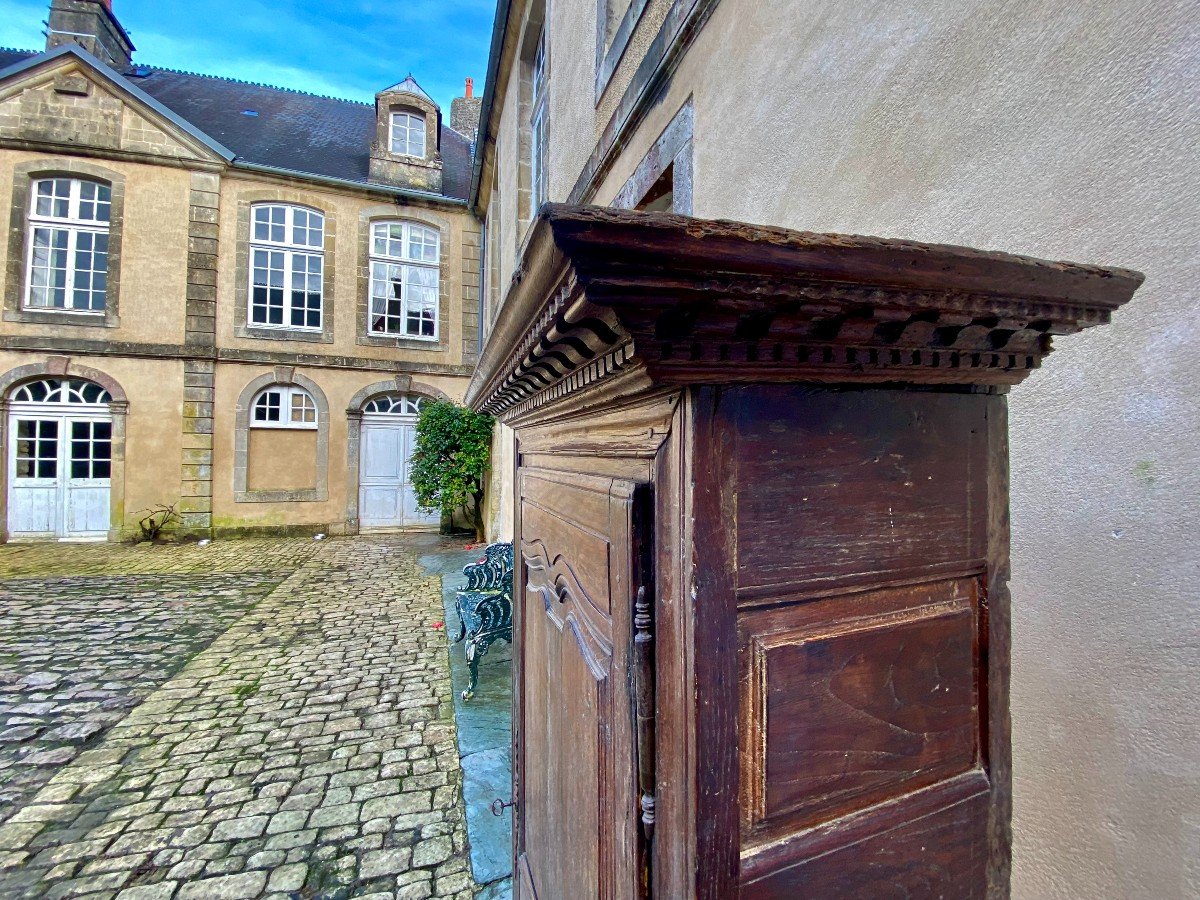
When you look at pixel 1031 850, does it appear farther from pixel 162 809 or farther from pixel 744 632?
pixel 162 809

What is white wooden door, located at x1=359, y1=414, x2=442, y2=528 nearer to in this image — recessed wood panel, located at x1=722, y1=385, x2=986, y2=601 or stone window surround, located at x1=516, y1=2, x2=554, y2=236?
stone window surround, located at x1=516, y1=2, x2=554, y2=236

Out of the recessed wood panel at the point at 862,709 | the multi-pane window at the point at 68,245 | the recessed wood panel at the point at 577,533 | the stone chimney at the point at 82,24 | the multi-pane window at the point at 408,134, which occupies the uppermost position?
the stone chimney at the point at 82,24

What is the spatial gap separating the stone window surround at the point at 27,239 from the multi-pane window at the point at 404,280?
4.34 m

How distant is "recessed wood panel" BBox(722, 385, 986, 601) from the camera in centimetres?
64

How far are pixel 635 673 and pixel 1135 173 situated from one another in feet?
3.91

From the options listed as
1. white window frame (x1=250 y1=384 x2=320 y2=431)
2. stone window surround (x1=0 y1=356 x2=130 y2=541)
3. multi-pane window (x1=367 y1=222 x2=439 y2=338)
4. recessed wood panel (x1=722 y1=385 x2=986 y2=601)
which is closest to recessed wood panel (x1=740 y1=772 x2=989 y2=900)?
recessed wood panel (x1=722 y1=385 x2=986 y2=601)

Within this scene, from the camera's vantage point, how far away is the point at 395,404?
38.7 ft

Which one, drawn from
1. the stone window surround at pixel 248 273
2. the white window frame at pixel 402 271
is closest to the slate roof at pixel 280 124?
the stone window surround at pixel 248 273

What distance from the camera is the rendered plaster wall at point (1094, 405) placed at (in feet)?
2.82

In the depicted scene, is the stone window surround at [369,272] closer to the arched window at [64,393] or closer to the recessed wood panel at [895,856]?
the arched window at [64,393]

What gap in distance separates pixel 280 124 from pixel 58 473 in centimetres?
928

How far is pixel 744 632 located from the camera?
634mm

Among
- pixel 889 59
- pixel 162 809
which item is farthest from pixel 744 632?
pixel 162 809

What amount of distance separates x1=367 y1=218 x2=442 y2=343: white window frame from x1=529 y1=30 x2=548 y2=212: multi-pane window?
221 inches
